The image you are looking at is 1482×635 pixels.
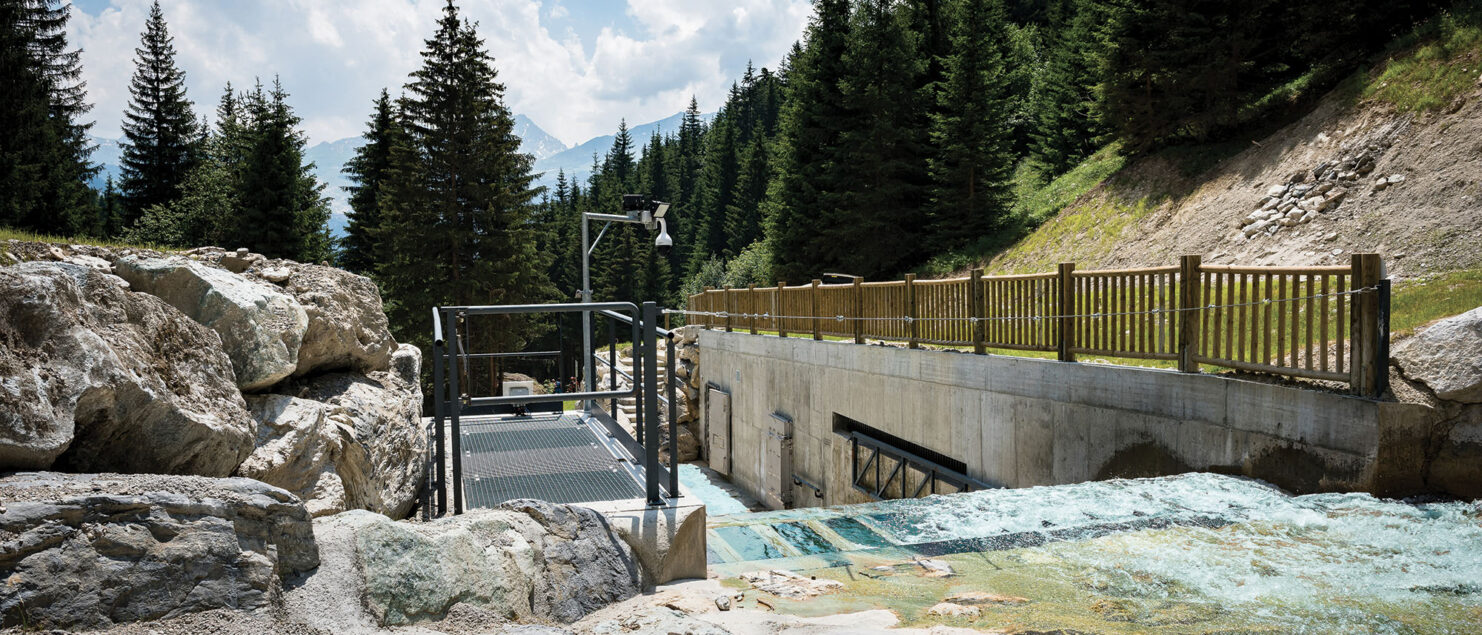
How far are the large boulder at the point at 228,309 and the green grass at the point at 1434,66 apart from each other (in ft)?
65.2

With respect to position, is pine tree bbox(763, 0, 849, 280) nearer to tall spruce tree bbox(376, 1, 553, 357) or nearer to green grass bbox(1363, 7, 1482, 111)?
tall spruce tree bbox(376, 1, 553, 357)

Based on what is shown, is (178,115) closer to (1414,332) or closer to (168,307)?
(168,307)

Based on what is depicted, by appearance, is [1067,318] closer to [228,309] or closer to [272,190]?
[228,309]

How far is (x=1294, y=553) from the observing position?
5695mm

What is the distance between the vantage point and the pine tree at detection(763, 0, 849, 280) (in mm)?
35344

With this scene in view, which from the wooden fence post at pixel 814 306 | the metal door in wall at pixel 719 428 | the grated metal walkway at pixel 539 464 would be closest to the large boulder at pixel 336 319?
the grated metal walkway at pixel 539 464

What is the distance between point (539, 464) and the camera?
7.66 metres

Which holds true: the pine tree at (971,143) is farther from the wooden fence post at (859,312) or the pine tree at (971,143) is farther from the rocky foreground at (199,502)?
the rocky foreground at (199,502)

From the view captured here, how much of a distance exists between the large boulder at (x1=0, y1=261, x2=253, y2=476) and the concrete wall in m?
8.20

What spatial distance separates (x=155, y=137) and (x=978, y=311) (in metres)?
49.4

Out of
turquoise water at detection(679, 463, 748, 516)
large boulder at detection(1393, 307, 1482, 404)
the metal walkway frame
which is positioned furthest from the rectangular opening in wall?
large boulder at detection(1393, 307, 1482, 404)

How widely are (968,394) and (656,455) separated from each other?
7.20 m

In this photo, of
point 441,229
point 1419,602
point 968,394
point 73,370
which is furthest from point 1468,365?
point 441,229

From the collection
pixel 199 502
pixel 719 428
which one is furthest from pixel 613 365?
pixel 719 428
